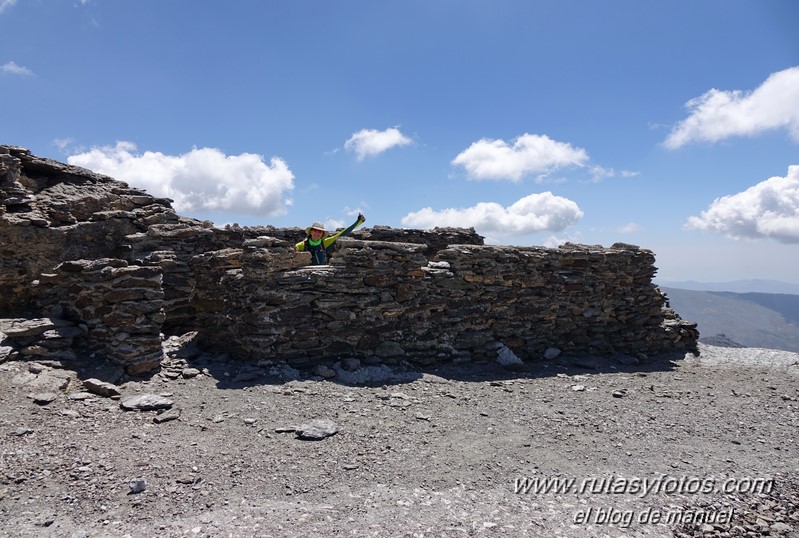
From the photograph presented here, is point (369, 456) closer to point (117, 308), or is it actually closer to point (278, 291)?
point (278, 291)

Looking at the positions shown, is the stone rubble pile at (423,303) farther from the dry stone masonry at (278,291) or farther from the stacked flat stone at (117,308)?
the stacked flat stone at (117,308)

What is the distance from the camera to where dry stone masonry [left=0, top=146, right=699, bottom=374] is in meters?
7.94

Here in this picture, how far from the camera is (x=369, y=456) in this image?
19.0 ft

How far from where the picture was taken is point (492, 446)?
6.33 m

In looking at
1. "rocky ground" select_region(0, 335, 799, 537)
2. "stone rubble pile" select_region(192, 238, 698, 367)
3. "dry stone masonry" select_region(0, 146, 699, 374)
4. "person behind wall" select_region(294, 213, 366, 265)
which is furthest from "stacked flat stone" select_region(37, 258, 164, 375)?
"person behind wall" select_region(294, 213, 366, 265)

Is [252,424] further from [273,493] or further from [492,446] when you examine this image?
[492,446]

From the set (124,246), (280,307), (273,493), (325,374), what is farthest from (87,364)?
(124,246)

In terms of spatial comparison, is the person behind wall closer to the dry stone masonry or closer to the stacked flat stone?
the dry stone masonry

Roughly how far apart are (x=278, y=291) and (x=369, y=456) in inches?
169

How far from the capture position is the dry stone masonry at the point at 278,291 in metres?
7.94

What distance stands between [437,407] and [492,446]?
1.54 metres

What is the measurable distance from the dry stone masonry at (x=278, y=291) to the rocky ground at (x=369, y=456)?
31.8 inches

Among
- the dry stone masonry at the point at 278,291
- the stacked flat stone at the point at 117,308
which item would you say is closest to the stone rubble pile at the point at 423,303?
the dry stone masonry at the point at 278,291

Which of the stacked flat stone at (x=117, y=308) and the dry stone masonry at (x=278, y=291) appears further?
the dry stone masonry at (x=278, y=291)
